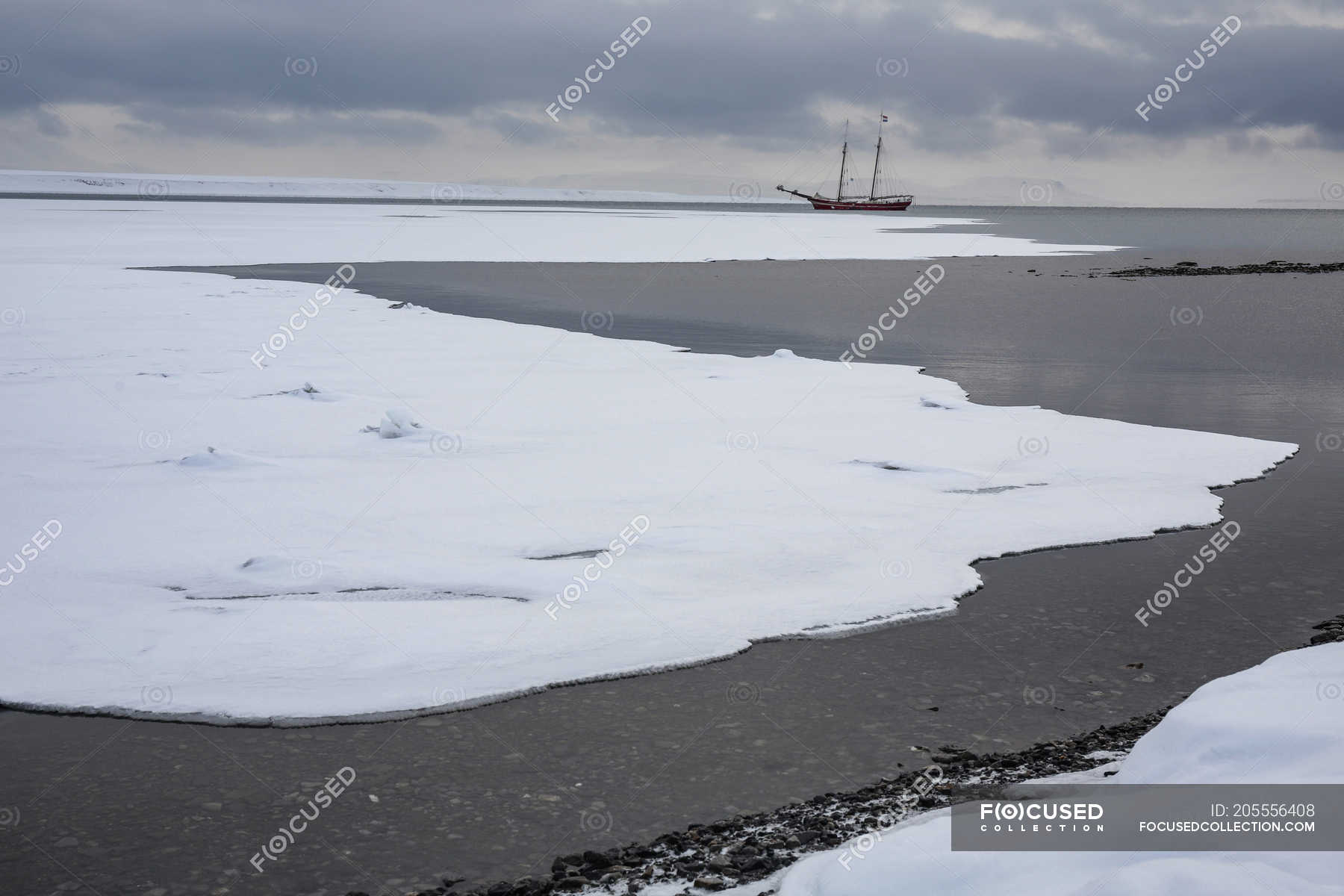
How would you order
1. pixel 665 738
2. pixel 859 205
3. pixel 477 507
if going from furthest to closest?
pixel 859 205
pixel 477 507
pixel 665 738

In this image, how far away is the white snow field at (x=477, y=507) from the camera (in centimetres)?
630

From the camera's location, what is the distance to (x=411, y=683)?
233 inches

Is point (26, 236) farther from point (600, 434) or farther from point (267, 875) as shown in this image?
point (267, 875)

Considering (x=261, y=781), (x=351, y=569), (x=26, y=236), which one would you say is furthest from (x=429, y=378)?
(x=26, y=236)

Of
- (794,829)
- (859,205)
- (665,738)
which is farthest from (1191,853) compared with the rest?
(859,205)

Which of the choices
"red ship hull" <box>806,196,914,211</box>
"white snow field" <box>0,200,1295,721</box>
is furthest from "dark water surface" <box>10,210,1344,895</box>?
"red ship hull" <box>806,196,914,211</box>

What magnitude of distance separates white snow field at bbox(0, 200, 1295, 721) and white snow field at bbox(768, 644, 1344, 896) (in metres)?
2.33

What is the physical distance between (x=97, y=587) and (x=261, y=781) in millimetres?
2920

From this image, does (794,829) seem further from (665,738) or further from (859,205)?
(859,205)

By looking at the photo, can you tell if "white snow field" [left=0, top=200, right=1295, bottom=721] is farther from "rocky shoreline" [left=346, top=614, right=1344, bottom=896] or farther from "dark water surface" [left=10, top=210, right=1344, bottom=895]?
"rocky shoreline" [left=346, top=614, right=1344, bottom=896]

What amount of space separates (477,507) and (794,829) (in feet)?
16.7

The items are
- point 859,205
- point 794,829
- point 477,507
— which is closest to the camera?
point 794,829

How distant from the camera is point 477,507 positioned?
29.7ft

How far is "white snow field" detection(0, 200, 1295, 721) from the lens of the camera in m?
6.30
